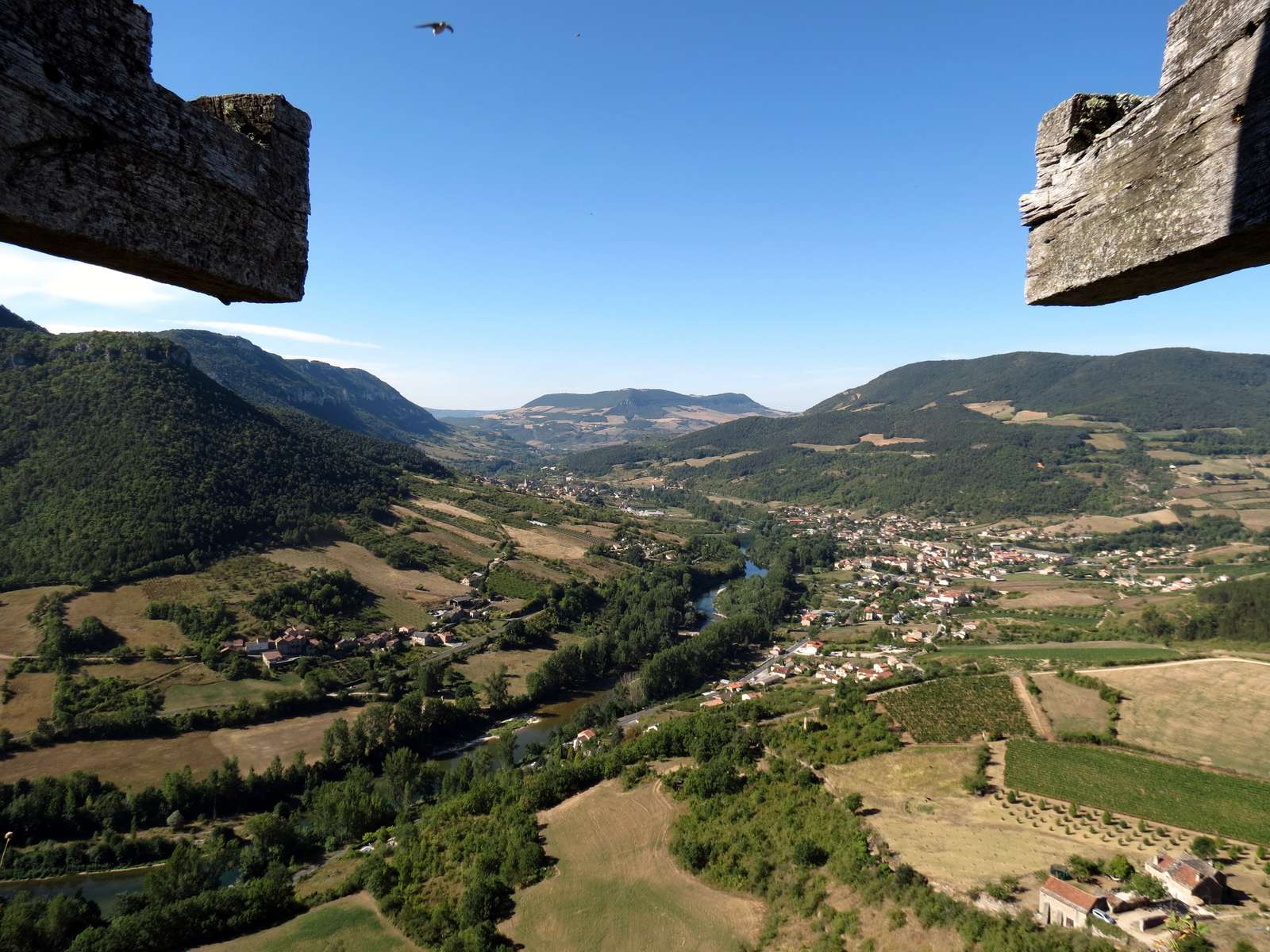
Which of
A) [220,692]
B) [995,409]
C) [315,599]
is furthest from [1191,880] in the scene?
[995,409]

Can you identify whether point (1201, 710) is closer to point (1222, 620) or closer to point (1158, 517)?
point (1222, 620)

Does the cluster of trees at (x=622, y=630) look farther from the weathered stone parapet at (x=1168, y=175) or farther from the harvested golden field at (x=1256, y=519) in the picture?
the harvested golden field at (x=1256, y=519)

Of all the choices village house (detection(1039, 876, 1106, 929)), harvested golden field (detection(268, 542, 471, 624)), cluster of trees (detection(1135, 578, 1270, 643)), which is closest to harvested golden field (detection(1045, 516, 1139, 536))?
cluster of trees (detection(1135, 578, 1270, 643))

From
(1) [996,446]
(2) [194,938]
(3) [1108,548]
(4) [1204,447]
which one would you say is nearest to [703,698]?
(2) [194,938]

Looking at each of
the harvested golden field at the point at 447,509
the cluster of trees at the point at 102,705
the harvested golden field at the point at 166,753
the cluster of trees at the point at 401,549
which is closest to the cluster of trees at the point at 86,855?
the harvested golden field at the point at 166,753

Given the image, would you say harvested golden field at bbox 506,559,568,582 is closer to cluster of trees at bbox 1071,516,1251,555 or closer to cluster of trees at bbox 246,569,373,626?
cluster of trees at bbox 246,569,373,626

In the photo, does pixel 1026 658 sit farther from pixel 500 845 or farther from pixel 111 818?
pixel 111 818
